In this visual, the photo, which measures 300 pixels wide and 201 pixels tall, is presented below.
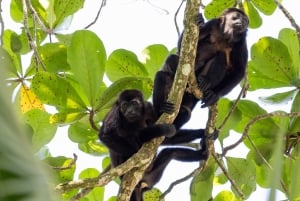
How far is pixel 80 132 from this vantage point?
16.6ft

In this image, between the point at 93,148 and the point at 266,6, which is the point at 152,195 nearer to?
the point at 93,148

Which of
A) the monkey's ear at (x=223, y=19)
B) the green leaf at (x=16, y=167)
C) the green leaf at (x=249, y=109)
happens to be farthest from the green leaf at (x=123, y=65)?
the green leaf at (x=16, y=167)

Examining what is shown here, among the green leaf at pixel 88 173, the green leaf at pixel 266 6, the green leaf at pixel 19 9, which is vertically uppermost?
the green leaf at pixel 19 9

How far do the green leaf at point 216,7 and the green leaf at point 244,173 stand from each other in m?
1.45

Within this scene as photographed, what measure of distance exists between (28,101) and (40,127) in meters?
0.34

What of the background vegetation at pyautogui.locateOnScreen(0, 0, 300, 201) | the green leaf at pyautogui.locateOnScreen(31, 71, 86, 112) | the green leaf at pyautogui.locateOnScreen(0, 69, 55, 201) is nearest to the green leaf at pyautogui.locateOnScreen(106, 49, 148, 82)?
the background vegetation at pyautogui.locateOnScreen(0, 0, 300, 201)

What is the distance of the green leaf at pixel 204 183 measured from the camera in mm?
4578

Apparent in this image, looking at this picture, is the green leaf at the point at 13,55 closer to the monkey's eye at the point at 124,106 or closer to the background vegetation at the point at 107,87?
the background vegetation at the point at 107,87

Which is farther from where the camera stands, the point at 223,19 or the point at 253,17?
the point at 253,17

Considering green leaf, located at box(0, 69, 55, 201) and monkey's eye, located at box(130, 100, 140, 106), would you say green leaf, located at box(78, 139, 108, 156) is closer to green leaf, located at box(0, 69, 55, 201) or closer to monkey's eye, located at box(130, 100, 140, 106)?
monkey's eye, located at box(130, 100, 140, 106)

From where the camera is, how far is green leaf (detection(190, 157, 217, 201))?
4578 mm

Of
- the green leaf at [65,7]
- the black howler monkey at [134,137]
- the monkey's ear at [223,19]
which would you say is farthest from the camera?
the monkey's ear at [223,19]

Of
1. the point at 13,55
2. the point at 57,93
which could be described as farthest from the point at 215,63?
the point at 13,55

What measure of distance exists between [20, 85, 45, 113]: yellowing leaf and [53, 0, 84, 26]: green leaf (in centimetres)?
73
